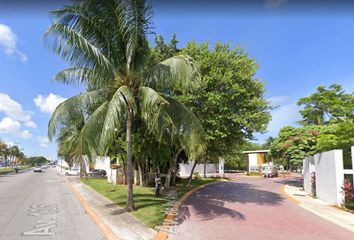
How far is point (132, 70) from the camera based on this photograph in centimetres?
1116

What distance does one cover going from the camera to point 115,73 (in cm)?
1110

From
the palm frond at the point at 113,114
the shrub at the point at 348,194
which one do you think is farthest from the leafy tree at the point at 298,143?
the palm frond at the point at 113,114

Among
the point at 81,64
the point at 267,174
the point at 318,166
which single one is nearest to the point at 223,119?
the point at 318,166

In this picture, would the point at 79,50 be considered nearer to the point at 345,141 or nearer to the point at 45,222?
the point at 45,222

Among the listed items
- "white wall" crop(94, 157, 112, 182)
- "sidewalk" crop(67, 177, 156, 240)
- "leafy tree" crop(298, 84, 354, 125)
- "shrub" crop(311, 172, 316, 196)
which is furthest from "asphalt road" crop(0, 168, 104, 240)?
"leafy tree" crop(298, 84, 354, 125)

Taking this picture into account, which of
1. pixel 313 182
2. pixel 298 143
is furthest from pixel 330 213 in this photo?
pixel 298 143

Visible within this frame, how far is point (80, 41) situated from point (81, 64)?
3.19 feet

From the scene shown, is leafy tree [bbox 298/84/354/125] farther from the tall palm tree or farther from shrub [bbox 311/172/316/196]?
the tall palm tree

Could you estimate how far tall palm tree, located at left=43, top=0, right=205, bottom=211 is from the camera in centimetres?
1005

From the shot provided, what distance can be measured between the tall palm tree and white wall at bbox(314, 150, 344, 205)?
6678mm

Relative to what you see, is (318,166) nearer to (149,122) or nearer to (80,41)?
(149,122)

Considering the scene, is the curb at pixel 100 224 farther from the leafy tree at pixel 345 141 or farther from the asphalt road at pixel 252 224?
the leafy tree at pixel 345 141

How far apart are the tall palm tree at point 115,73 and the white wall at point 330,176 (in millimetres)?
6678

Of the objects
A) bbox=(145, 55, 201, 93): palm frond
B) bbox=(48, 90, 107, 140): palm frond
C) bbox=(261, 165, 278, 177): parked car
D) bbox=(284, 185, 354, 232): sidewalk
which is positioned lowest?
bbox=(284, 185, 354, 232): sidewalk
